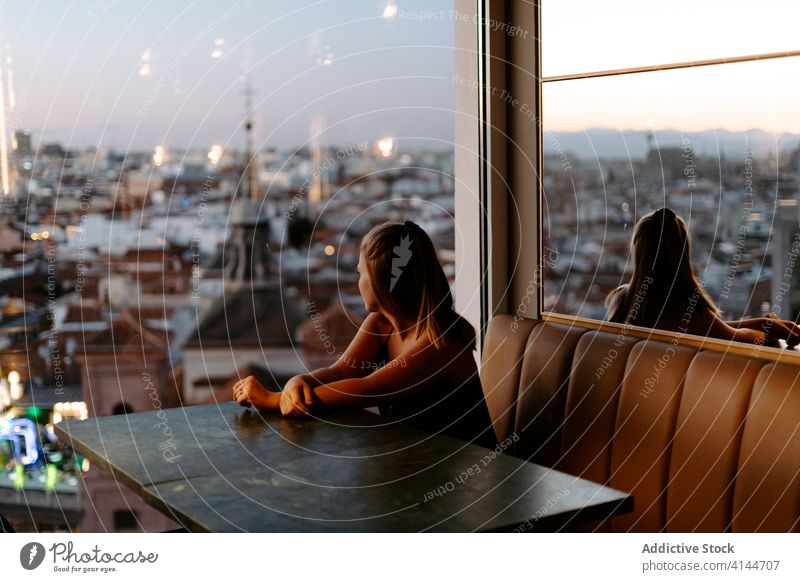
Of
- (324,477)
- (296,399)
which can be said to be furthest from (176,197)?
(324,477)

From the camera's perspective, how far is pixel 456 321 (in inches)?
75.4

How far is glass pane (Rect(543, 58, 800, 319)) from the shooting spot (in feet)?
5.52

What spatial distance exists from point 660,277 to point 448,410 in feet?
1.84

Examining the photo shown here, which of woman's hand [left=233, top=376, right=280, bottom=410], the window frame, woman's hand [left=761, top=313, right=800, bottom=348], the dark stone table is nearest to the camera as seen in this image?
the dark stone table

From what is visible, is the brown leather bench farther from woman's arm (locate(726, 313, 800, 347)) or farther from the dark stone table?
the dark stone table

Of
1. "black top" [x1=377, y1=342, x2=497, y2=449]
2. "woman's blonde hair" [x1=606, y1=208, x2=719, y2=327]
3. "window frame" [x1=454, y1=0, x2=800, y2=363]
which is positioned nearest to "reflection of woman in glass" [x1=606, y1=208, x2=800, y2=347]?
"woman's blonde hair" [x1=606, y1=208, x2=719, y2=327]

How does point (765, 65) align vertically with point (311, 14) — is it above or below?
below

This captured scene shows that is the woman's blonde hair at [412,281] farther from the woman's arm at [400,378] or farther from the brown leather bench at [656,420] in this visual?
the brown leather bench at [656,420]

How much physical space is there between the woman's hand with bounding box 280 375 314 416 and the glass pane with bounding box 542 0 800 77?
1.05 metres

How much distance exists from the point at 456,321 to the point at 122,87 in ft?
2.92

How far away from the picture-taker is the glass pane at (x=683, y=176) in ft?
5.52

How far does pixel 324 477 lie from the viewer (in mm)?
1370

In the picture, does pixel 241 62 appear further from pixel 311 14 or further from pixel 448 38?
pixel 448 38
